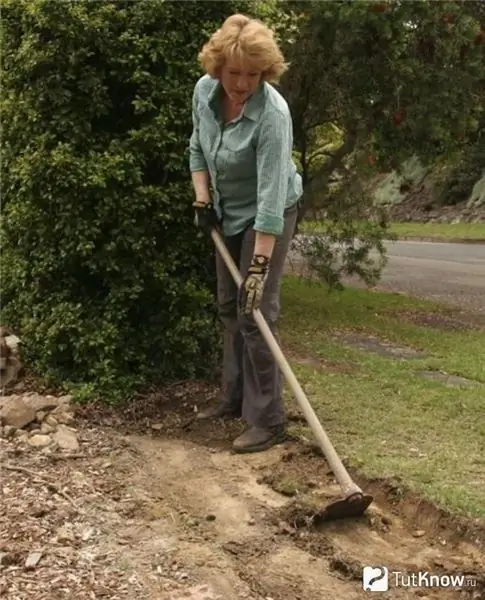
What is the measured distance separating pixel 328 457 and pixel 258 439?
Answer: 712 millimetres

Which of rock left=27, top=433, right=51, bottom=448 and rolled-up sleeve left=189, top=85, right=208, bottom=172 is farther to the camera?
rolled-up sleeve left=189, top=85, right=208, bottom=172

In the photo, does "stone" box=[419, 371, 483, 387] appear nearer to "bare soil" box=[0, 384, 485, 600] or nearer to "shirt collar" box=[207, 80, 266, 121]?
"bare soil" box=[0, 384, 485, 600]

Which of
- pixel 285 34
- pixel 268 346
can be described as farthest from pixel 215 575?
pixel 285 34

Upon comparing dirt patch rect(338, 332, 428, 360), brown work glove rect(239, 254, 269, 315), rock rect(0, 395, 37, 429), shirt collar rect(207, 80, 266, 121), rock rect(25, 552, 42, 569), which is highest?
shirt collar rect(207, 80, 266, 121)

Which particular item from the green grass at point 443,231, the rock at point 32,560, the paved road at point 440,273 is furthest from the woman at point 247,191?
the green grass at point 443,231

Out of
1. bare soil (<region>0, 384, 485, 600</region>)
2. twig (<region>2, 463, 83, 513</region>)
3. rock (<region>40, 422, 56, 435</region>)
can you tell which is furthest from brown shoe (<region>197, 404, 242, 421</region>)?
twig (<region>2, 463, 83, 513</region>)

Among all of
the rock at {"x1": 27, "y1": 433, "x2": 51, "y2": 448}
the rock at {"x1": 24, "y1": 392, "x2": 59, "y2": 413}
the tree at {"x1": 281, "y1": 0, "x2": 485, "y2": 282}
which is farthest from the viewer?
the tree at {"x1": 281, "y1": 0, "x2": 485, "y2": 282}

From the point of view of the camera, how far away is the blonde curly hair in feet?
14.7

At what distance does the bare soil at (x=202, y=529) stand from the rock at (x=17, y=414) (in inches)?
10.7

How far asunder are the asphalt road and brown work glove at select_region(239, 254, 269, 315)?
771cm

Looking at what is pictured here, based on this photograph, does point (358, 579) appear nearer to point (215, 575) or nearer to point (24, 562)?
point (215, 575)

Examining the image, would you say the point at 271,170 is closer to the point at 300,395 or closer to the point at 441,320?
the point at 300,395

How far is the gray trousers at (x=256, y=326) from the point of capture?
4.97m

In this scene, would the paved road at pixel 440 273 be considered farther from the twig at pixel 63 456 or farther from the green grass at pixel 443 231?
the twig at pixel 63 456
